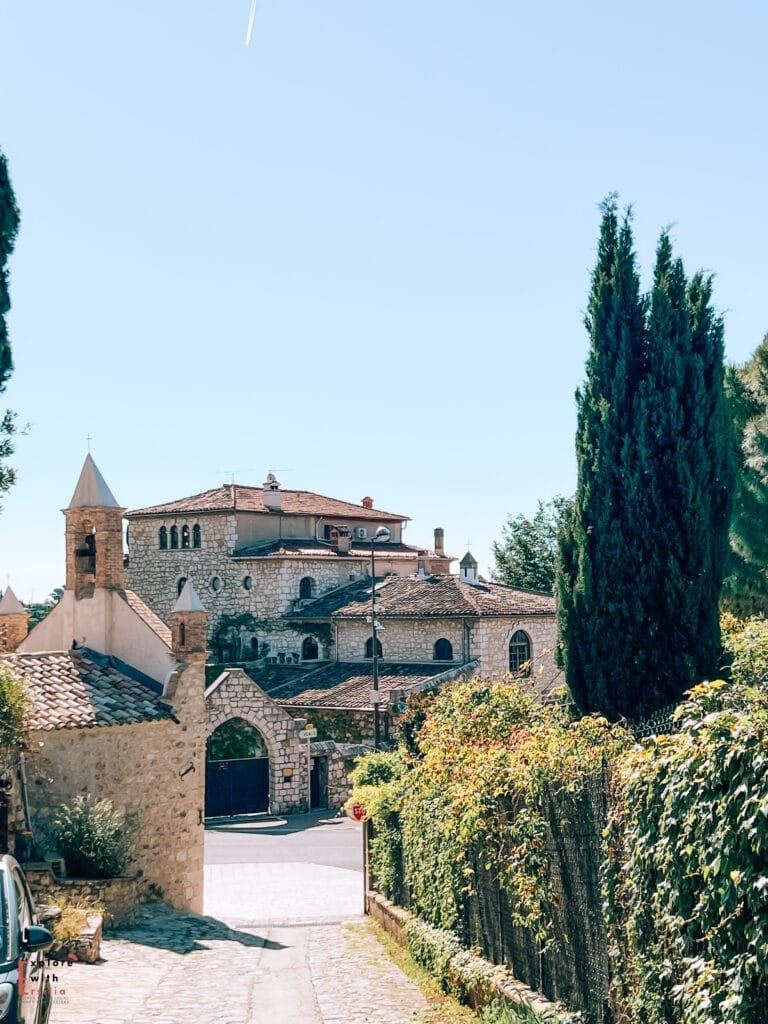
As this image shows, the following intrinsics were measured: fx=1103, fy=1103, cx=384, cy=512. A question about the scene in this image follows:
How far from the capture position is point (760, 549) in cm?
3186

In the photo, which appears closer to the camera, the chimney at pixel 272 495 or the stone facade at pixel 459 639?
the stone facade at pixel 459 639

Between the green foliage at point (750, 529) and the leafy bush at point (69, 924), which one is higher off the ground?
the green foliage at point (750, 529)

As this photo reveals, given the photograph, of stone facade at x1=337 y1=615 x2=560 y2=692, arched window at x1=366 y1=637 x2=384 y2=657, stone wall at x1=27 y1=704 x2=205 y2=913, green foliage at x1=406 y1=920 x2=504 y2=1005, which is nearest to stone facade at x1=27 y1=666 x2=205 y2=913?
stone wall at x1=27 y1=704 x2=205 y2=913

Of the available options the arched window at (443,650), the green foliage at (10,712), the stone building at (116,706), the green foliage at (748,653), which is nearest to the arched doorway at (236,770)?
the arched window at (443,650)

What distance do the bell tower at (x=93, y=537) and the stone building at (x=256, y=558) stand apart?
2546 centimetres

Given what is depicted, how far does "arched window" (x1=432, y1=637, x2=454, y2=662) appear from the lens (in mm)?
43906

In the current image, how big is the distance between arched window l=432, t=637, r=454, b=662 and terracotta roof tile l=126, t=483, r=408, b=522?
1211 cm

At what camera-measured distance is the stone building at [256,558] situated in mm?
48875

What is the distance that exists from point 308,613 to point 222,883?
2252cm

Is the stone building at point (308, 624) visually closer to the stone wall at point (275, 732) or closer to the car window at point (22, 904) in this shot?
the stone wall at point (275, 732)

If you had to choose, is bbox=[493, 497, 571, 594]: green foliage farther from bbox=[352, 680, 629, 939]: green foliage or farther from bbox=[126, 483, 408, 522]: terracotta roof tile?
bbox=[352, 680, 629, 939]: green foliage

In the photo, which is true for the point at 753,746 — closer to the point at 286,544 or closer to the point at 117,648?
the point at 117,648

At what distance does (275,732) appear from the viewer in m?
38.3

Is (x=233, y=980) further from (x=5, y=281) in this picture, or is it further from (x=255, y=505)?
(x=255, y=505)
